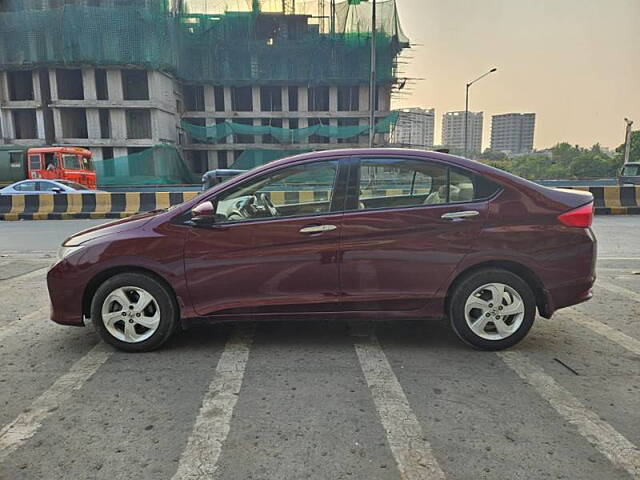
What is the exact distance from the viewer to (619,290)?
5895 millimetres

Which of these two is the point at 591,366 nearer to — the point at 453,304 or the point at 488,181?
the point at 453,304

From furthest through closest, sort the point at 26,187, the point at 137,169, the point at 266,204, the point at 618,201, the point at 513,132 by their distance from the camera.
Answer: the point at 513,132, the point at 137,169, the point at 26,187, the point at 618,201, the point at 266,204

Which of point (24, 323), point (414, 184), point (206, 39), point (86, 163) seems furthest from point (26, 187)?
point (206, 39)

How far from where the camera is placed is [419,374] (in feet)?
11.9

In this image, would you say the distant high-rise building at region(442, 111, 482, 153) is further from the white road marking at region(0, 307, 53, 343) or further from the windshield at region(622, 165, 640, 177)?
the white road marking at region(0, 307, 53, 343)

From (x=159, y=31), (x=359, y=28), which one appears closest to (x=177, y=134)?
(x=159, y=31)

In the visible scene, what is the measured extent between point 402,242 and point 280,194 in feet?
3.68

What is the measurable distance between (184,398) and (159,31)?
42866 mm

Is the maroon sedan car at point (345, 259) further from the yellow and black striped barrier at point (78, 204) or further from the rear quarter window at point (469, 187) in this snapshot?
the yellow and black striped barrier at point (78, 204)

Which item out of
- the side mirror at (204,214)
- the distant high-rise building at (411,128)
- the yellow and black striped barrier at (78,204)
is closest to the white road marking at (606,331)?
the side mirror at (204,214)

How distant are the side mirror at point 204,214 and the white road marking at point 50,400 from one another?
1.35m

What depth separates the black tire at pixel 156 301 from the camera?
3941 mm

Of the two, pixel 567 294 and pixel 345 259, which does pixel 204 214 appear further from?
pixel 567 294

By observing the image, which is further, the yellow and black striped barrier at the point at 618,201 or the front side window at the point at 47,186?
the front side window at the point at 47,186
